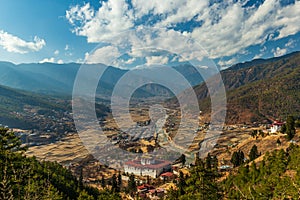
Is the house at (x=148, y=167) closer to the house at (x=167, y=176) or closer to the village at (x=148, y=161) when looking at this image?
the village at (x=148, y=161)

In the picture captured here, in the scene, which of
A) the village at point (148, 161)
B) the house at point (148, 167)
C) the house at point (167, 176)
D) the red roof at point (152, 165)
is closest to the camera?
the village at point (148, 161)

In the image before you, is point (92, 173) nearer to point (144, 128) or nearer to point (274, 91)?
point (144, 128)

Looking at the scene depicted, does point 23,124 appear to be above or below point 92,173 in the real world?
above

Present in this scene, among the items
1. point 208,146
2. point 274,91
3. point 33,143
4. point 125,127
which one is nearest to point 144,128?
point 125,127

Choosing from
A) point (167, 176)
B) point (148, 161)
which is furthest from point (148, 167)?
point (167, 176)

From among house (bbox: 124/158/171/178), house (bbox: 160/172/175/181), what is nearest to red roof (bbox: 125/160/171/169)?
house (bbox: 124/158/171/178)

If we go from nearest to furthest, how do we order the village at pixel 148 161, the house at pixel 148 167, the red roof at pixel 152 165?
the village at pixel 148 161, the house at pixel 148 167, the red roof at pixel 152 165

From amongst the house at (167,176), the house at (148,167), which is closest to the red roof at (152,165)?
the house at (148,167)

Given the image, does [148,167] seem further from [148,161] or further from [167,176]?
[167,176]

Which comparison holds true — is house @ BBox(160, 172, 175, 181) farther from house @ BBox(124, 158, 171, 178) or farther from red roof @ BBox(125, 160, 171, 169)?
red roof @ BBox(125, 160, 171, 169)
